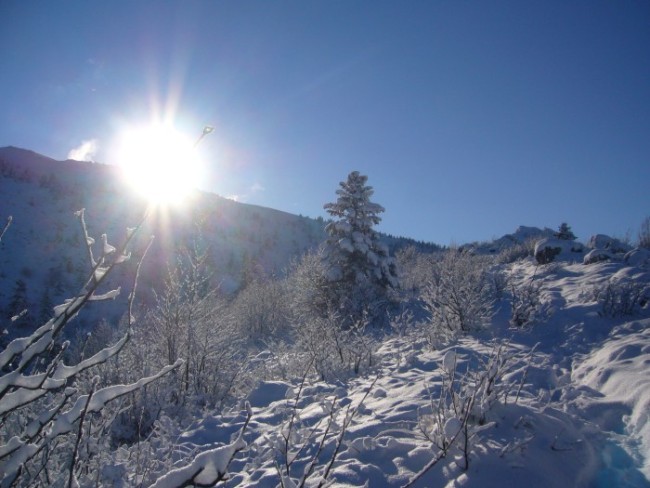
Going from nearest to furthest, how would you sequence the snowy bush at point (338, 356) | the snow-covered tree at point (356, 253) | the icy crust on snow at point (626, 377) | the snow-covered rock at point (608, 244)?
the icy crust on snow at point (626, 377) < the snowy bush at point (338, 356) < the snow-covered rock at point (608, 244) < the snow-covered tree at point (356, 253)

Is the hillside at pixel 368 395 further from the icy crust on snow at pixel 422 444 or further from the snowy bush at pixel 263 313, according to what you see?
the snowy bush at pixel 263 313

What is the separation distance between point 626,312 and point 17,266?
6564 centimetres

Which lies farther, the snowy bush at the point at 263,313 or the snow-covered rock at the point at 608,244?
the snowy bush at the point at 263,313

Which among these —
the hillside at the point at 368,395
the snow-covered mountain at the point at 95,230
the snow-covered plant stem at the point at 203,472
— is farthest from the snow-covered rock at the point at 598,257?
the snow-covered mountain at the point at 95,230

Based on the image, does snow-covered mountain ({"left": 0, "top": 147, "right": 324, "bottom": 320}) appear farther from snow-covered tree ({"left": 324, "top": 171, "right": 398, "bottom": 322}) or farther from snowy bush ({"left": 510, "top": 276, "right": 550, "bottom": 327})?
snowy bush ({"left": 510, "top": 276, "right": 550, "bottom": 327})

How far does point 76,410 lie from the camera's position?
1252 mm

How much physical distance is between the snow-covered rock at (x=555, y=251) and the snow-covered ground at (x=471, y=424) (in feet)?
29.9

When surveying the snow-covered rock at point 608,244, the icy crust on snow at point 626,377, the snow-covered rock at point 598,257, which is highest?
the snow-covered rock at point 608,244

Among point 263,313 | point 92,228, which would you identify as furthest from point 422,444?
point 92,228

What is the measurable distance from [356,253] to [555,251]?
8.11m

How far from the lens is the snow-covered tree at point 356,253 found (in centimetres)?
1702

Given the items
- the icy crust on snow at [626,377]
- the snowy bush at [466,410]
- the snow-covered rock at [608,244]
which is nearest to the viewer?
the snowy bush at [466,410]

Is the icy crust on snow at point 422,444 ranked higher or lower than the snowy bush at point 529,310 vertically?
lower

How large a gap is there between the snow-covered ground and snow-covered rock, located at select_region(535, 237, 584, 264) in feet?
29.9
